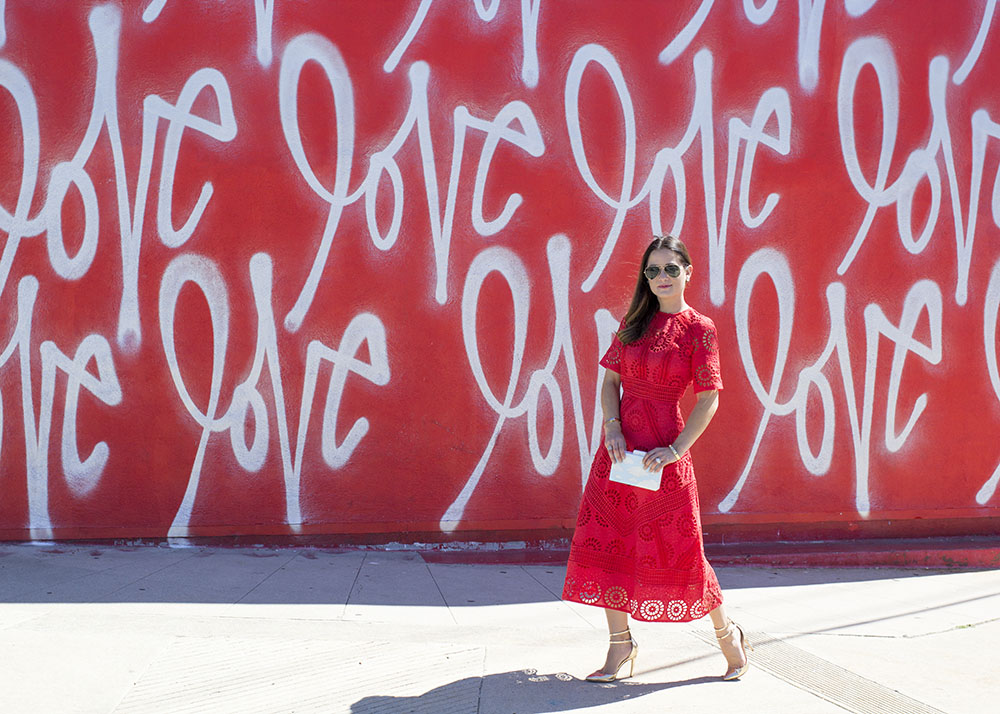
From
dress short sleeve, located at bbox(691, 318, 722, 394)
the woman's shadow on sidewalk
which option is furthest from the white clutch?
the woman's shadow on sidewalk

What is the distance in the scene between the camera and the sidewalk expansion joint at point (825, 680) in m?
3.31

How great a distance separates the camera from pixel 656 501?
11.3 ft

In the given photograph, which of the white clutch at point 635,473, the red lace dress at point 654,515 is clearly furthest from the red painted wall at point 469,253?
the white clutch at point 635,473

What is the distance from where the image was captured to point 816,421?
19.3 feet

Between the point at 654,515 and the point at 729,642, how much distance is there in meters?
0.55

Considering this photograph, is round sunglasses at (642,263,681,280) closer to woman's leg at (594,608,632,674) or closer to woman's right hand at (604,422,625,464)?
woman's right hand at (604,422,625,464)

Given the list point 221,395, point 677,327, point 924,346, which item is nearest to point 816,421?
point 924,346

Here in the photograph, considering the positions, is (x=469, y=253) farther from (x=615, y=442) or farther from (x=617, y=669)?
(x=617, y=669)

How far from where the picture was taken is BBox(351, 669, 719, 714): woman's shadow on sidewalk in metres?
3.19

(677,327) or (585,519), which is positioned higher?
(677,327)

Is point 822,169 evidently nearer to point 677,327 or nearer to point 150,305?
point 677,327

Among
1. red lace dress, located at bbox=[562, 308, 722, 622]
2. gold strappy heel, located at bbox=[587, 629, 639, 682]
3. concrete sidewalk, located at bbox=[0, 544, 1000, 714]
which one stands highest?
red lace dress, located at bbox=[562, 308, 722, 622]

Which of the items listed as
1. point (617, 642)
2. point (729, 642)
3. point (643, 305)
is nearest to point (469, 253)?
point (643, 305)

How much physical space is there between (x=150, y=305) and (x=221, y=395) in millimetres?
632
